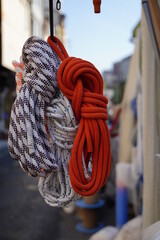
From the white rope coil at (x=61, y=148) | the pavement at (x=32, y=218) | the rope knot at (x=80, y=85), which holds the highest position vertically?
the rope knot at (x=80, y=85)

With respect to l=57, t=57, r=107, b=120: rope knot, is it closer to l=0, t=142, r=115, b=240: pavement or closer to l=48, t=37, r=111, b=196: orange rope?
l=48, t=37, r=111, b=196: orange rope

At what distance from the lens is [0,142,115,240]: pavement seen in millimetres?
3521

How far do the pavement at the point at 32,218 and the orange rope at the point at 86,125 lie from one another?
2.83 m

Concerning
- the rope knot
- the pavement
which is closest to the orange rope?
the rope knot

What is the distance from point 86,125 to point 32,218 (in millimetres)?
3482

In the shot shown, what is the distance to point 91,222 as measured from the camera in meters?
3.66

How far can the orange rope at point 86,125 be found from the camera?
875 mm

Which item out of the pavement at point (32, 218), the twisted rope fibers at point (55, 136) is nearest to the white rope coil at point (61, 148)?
the twisted rope fibers at point (55, 136)

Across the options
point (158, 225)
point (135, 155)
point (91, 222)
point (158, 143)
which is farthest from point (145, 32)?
point (91, 222)

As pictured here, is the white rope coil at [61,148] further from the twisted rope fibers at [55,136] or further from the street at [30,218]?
the street at [30,218]

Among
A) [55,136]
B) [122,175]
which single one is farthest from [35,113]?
[122,175]

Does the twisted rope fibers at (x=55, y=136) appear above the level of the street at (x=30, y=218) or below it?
above

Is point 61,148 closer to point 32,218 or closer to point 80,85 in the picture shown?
point 80,85

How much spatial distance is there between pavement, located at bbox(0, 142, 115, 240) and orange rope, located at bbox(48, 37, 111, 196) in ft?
9.29
